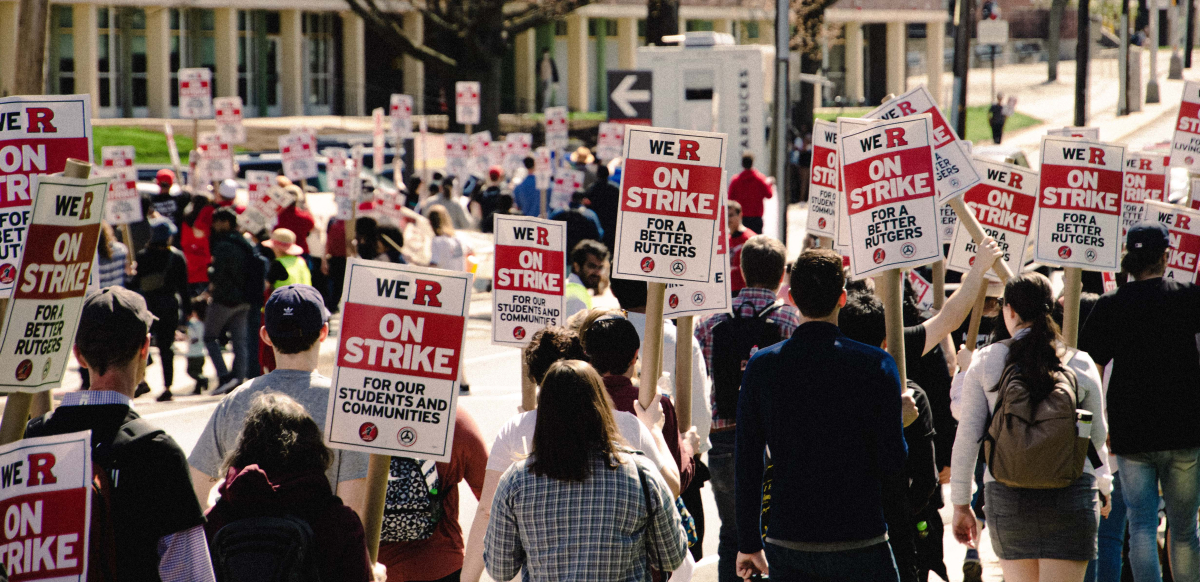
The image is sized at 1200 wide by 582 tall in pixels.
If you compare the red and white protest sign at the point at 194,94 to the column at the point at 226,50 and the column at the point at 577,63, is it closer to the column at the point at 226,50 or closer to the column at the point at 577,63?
the column at the point at 226,50

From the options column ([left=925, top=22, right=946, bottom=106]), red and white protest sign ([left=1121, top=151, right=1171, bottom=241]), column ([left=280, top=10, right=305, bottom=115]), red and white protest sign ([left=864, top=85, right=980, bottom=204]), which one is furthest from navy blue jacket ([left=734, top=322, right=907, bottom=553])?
column ([left=925, top=22, right=946, bottom=106])

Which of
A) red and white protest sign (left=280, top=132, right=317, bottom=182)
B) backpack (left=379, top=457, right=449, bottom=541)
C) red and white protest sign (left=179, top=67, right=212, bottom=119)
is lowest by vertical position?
backpack (left=379, top=457, right=449, bottom=541)

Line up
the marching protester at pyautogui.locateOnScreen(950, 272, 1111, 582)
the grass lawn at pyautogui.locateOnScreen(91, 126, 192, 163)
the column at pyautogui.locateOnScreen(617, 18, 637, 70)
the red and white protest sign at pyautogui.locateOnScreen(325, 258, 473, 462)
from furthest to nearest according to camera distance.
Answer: the column at pyautogui.locateOnScreen(617, 18, 637, 70) → the grass lawn at pyautogui.locateOnScreen(91, 126, 192, 163) → the marching protester at pyautogui.locateOnScreen(950, 272, 1111, 582) → the red and white protest sign at pyautogui.locateOnScreen(325, 258, 473, 462)

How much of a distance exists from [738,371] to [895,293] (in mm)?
1107

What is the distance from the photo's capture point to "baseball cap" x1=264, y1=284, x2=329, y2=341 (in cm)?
430

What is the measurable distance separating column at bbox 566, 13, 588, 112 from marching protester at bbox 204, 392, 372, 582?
50.1 m

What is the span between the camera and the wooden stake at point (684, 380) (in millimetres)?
5414

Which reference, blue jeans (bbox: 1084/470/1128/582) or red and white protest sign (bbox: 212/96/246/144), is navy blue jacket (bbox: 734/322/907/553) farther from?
red and white protest sign (bbox: 212/96/246/144)

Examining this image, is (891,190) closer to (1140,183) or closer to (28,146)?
(28,146)

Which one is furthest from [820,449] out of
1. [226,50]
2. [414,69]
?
[414,69]

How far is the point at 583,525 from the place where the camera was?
3.86m

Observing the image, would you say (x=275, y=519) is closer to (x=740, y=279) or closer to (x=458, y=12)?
(x=740, y=279)

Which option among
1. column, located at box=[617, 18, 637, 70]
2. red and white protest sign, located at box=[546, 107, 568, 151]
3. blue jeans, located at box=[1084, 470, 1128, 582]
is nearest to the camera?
blue jeans, located at box=[1084, 470, 1128, 582]

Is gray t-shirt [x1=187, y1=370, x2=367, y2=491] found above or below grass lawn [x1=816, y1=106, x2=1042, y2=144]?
below
